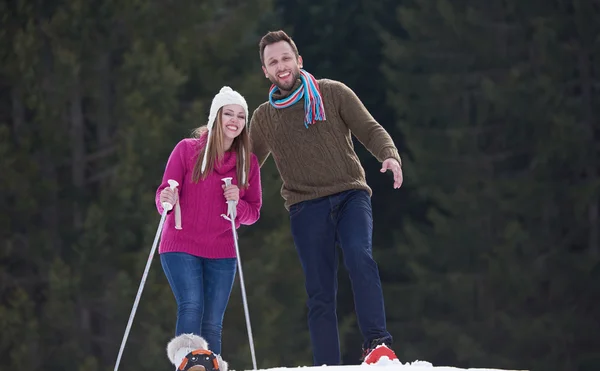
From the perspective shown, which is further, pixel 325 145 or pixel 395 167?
pixel 325 145

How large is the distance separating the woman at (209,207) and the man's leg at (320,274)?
1.30 ft

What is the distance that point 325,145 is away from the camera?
5.87 metres

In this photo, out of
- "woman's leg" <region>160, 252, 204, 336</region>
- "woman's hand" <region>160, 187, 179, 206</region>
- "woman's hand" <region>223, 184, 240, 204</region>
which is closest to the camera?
"woman's leg" <region>160, 252, 204, 336</region>

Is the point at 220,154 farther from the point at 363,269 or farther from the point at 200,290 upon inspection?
the point at 363,269

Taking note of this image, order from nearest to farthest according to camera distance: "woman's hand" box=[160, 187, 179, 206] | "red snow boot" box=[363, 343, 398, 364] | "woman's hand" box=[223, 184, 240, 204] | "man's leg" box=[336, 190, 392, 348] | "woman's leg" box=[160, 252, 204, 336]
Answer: "red snow boot" box=[363, 343, 398, 364] → "man's leg" box=[336, 190, 392, 348] → "woman's leg" box=[160, 252, 204, 336] → "woman's hand" box=[160, 187, 179, 206] → "woman's hand" box=[223, 184, 240, 204]

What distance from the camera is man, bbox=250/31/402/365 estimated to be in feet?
18.6

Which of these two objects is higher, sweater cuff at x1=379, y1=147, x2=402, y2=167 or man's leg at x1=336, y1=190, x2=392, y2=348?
sweater cuff at x1=379, y1=147, x2=402, y2=167

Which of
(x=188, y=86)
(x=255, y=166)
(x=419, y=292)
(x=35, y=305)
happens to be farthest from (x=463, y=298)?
(x=255, y=166)

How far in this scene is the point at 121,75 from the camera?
18031mm

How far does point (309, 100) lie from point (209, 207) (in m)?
0.73

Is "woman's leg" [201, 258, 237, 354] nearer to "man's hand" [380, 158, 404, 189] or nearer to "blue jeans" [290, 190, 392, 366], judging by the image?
"blue jeans" [290, 190, 392, 366]

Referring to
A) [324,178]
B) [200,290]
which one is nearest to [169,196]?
[200,290]

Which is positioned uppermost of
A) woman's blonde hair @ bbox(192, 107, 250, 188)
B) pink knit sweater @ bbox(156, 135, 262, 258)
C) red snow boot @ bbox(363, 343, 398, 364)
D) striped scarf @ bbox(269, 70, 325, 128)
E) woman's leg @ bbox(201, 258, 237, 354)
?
striped scarf @ bbox(269, 70, 325, 128)

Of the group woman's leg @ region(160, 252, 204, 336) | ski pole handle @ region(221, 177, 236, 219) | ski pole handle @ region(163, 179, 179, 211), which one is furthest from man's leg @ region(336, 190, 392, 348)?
ski pole handle @ region(163, 179, 179, 211)
